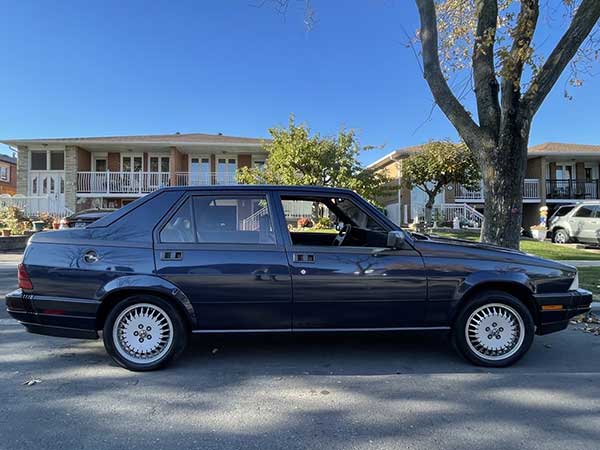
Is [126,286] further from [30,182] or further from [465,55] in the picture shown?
[30,182]

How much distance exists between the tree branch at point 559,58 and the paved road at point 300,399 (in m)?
3.79

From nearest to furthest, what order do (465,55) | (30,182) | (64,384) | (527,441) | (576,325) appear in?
(527,441) < (64,384) < (576,325) < (465,55) < (30,182)

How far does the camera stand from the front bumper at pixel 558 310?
161 inches

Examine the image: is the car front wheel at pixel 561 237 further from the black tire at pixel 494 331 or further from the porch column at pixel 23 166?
the porch column at pixel 23 166

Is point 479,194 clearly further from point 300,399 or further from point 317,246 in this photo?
point 300,399

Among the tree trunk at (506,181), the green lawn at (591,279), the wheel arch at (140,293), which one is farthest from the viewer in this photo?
the green lawn at (591,279)

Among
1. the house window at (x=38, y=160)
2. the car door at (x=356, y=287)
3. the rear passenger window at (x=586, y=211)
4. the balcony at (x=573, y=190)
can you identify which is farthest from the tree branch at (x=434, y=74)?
the house window at (x=38, y=160)

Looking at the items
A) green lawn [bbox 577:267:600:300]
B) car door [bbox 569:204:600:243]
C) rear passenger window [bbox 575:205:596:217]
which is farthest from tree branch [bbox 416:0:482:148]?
rear passenger window [bbox 575:205:596:217]

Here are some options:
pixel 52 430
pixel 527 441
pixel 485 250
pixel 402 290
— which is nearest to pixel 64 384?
pixel 52 430

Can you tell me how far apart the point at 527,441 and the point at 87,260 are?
12.2ft

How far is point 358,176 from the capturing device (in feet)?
54.5

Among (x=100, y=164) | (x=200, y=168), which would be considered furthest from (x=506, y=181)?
(x=100, y=164)

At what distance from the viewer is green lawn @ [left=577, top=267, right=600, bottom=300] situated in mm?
7645

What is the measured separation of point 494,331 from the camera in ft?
13.4
